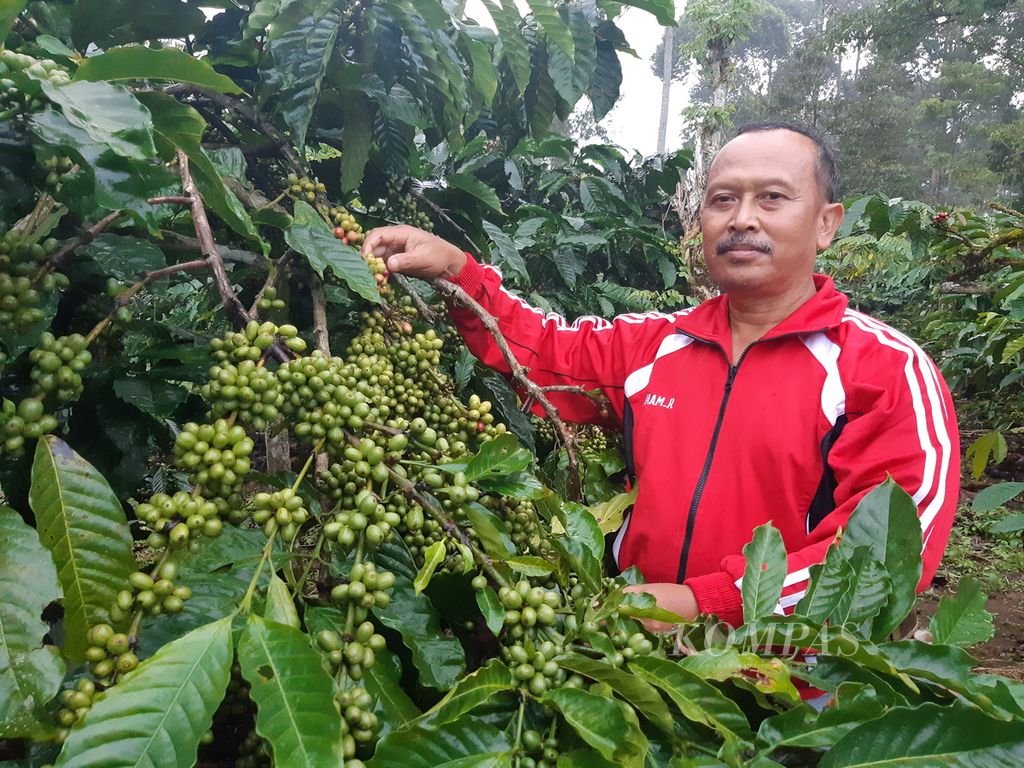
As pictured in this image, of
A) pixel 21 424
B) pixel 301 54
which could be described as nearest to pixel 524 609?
pixel 21 424

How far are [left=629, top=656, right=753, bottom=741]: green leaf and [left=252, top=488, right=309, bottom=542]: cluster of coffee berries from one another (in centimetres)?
38

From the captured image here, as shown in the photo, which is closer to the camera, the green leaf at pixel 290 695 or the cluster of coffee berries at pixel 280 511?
the green leaf at pixel 290 695

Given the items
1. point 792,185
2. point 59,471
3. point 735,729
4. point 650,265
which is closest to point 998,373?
point 650,265

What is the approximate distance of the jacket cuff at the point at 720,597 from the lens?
4.52 feet

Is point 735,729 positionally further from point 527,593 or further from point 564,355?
point 564,355

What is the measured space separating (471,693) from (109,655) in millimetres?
323

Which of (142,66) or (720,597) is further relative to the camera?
(720,597)

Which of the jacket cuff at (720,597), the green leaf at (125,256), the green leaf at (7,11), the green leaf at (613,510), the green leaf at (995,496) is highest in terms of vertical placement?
the green leaf at (7,11)

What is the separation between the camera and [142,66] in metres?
0.85

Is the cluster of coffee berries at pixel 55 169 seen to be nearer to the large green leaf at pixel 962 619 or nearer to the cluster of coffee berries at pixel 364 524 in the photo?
the cluster of coffee berries at pixel 364 524

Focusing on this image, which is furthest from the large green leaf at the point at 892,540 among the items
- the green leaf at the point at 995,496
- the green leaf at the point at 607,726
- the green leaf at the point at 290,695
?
the green leaf at the point at 995,496

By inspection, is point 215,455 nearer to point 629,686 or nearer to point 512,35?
point 629,686

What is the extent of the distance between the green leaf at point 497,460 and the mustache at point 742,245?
1160mm

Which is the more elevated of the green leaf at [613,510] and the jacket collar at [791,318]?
the jacket collar at [791,318]
